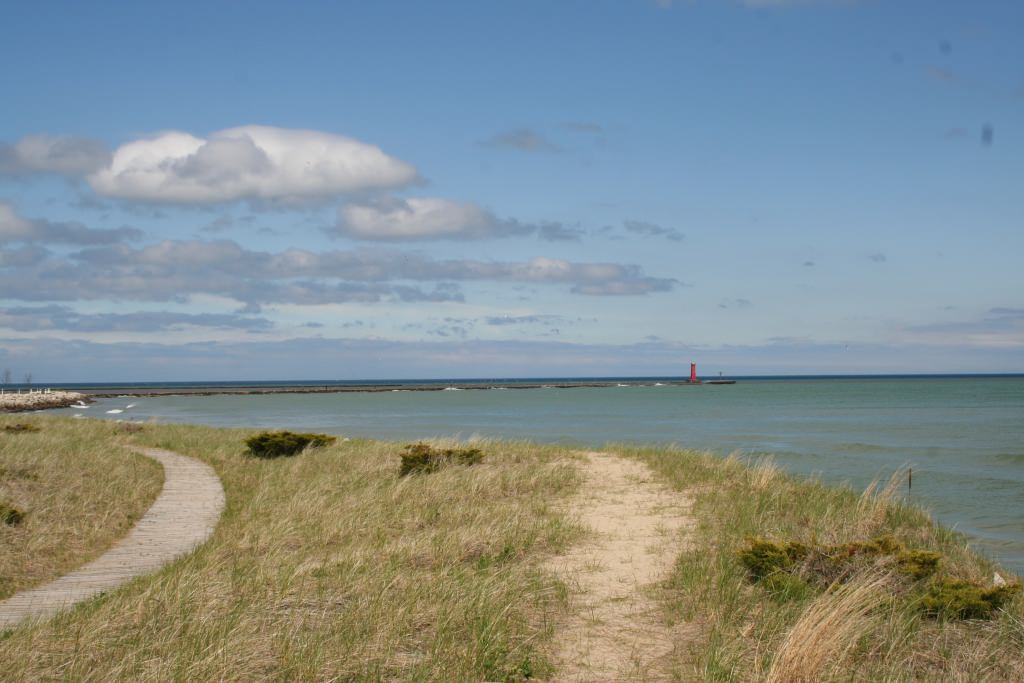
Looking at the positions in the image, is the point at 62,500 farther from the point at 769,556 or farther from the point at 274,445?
the point at 769,556

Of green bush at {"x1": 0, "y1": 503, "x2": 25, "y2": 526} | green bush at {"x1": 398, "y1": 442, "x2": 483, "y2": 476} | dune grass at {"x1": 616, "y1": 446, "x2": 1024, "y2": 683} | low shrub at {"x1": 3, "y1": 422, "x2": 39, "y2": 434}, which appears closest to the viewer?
Result: dune grass at {"x1": 616, "y1": 446, "x2": 1024, "y2": 683}

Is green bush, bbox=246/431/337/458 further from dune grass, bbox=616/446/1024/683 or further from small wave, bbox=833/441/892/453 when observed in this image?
small wave, bbox=833/441/892/453

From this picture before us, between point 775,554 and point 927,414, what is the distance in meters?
63.1

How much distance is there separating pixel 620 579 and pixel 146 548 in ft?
23.5

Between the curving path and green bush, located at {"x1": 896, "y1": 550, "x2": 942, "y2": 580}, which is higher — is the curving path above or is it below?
below

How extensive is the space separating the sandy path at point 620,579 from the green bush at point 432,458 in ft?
11.2

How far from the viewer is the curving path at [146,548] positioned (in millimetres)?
9609

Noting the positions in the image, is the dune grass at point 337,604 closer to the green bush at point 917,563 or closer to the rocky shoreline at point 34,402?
the green bush at point 917,563

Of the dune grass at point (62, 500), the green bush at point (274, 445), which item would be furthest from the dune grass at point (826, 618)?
the green bush at point (274, 445)

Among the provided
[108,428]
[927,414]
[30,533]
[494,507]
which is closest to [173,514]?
[30,533]

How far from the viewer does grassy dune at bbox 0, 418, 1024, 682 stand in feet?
22.7

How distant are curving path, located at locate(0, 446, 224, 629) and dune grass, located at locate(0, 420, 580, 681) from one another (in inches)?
19.5

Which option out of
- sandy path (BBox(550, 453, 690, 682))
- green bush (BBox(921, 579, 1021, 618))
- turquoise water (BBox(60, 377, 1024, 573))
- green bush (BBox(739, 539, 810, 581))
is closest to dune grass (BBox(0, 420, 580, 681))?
sandy path (BBox(550, 453, 690, 682))

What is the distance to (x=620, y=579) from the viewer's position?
33.9ft
